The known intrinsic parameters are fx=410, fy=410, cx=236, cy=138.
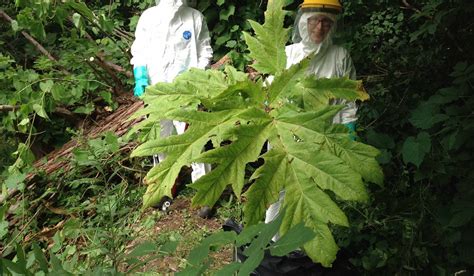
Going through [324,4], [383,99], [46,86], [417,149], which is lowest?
[383,99]

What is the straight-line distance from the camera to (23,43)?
543 cm

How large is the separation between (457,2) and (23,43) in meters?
5.10

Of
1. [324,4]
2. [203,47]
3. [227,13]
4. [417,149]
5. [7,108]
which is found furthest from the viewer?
[227,13]

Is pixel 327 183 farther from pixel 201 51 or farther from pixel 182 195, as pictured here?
pixel 182 195

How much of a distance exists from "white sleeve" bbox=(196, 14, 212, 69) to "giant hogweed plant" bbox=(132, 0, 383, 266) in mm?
1987

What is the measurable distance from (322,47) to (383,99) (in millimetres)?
1178

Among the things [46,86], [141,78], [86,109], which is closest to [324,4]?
[141,78]

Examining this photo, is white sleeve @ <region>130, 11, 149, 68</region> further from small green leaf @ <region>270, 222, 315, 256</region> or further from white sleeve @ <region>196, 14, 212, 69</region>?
small green leaf @ <region>270, 222, 315, 256</region>

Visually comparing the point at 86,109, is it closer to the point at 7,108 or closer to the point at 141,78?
the point at 7,108

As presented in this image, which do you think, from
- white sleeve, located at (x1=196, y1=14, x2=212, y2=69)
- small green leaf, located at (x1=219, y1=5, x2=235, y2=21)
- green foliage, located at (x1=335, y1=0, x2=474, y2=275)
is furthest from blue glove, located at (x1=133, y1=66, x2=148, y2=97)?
green foliage, located at (x1=335, y1=0, x2=474, y2=275)

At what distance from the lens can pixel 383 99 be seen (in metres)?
3.24

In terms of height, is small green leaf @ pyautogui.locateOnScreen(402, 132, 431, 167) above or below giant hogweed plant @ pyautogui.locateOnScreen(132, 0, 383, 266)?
below

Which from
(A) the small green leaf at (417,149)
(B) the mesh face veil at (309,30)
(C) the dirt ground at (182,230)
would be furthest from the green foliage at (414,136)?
(C) the dirt ground at (182,230)

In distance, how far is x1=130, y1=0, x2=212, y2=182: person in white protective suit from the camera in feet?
10.6
